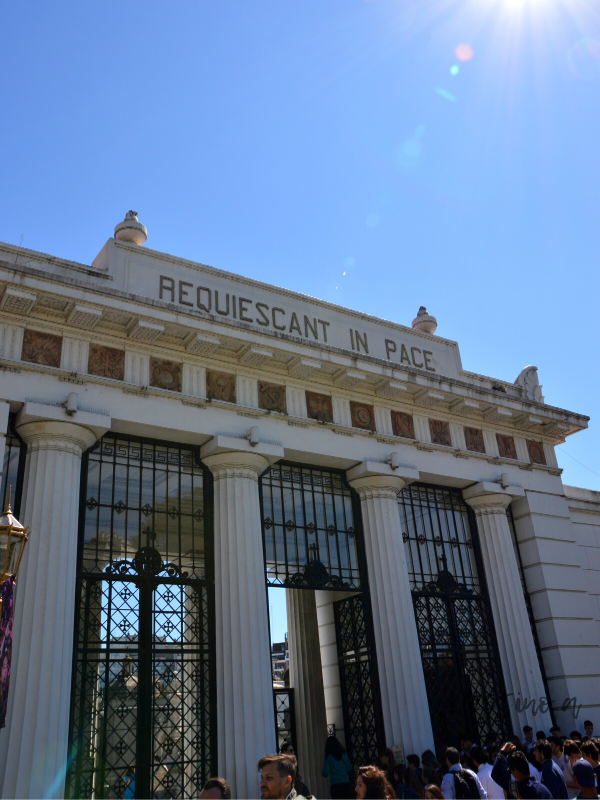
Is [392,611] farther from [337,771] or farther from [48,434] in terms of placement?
[48,434]

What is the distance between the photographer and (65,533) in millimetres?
10523

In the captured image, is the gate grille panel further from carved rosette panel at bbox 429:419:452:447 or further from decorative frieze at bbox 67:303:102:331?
decorative frieze at bbox 67:303:102:331

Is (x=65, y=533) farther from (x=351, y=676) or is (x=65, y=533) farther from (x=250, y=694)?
(x=351, y=676)

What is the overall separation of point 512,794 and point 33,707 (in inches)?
241

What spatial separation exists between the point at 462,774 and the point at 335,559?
22.1 ft

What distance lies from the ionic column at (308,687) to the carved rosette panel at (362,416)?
3814 mm

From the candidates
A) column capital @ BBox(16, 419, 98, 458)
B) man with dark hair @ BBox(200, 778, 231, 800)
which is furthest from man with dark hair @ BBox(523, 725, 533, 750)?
column capital @ BBox(16, 419, 98, 458)

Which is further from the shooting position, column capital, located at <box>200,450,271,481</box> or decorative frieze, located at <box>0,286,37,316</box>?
column capital, located at <box>200,450,271,481</box>

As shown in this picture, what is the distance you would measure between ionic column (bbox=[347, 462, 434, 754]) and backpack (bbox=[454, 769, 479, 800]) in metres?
5.59

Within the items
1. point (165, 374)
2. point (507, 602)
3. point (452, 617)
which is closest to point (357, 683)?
point (452, 617)

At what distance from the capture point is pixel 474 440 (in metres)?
16.6

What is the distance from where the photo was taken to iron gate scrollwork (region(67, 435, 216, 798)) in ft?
34.0

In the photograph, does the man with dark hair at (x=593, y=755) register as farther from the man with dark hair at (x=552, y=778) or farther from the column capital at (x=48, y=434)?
the column capital at (x=48, y=434)

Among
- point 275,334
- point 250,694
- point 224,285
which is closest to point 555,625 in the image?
point 250,694
